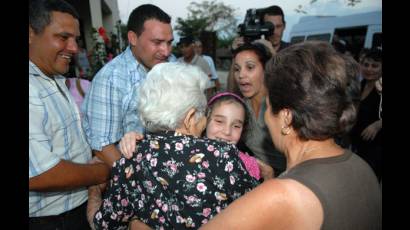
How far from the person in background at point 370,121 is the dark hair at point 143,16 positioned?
2951 millimetres

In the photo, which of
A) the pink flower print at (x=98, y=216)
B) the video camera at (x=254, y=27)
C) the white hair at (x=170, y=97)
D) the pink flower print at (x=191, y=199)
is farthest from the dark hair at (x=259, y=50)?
the pink flower print at (x=98, y=216)

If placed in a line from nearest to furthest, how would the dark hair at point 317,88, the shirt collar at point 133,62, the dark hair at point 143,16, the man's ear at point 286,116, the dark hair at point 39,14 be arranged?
the dark hair at point 317,88 < the man's ear at point 286,116 < the dark hair at point 39,14 < the shirt collar at point 133,62 < the dark hair at point 143,16

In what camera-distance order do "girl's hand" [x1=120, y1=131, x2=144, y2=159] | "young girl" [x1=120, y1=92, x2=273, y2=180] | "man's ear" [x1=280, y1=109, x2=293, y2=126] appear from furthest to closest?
"young girl" [x1=120, y1=92, x2=273, y2=180]
"girl's hand" [x1=120, y1=131, x2=144, y2=159]
"man's ear" [x1=280, y1=109, x2=293, y2=126]

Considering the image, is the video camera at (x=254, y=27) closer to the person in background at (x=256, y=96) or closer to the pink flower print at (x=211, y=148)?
the person in background at (x=256, y=96)

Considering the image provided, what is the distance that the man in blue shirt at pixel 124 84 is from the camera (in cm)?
225

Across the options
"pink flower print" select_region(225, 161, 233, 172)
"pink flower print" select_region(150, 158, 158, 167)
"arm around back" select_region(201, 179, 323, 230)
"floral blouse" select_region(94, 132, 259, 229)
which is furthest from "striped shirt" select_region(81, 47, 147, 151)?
"arm around back" select_region(201, 179, 323, 230)

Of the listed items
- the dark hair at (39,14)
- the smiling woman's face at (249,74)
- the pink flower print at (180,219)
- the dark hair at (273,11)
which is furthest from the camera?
the dark hair at (273,11)

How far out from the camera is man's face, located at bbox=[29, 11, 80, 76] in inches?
76.4

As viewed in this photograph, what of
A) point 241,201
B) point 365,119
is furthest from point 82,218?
point 365,119

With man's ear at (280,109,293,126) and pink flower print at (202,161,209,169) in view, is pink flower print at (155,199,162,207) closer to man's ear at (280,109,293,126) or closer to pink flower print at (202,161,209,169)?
pink flower print at (202,161,209,169)

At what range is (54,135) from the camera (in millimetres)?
1766

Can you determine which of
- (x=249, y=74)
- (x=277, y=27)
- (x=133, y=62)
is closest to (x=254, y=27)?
(x=277, y=27)
